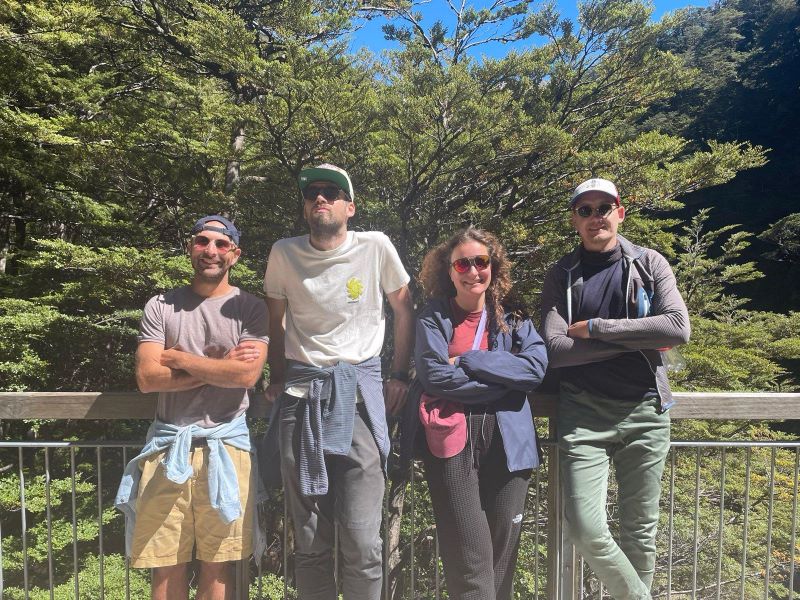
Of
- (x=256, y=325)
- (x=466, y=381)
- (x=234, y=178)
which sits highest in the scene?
(x=234, y=178)

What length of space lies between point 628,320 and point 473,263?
578 mm

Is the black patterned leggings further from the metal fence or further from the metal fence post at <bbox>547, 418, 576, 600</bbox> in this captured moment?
the metal fence

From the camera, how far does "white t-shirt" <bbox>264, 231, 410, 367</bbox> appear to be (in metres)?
1.99

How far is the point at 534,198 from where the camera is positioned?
28.9 feet

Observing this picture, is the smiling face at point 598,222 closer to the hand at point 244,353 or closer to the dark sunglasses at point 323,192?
the dark sunglasses at point 323,192

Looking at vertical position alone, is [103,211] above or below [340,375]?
above

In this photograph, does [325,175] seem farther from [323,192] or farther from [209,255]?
[209,255]

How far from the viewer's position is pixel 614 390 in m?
1.95

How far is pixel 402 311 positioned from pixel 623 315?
32.6 inches

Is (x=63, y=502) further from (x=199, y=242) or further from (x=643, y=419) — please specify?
(x=643, y=419)

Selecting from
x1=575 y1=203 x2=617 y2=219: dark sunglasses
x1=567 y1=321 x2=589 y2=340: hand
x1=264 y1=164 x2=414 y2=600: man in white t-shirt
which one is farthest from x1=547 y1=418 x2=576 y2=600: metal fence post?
x1=575 y1=203 x2=617 y2=219: dark sunglasses

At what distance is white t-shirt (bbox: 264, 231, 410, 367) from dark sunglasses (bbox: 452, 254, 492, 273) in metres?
0.22

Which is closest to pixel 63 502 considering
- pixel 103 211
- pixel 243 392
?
pixel 103 211

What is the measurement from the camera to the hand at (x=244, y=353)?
74.7 inches
